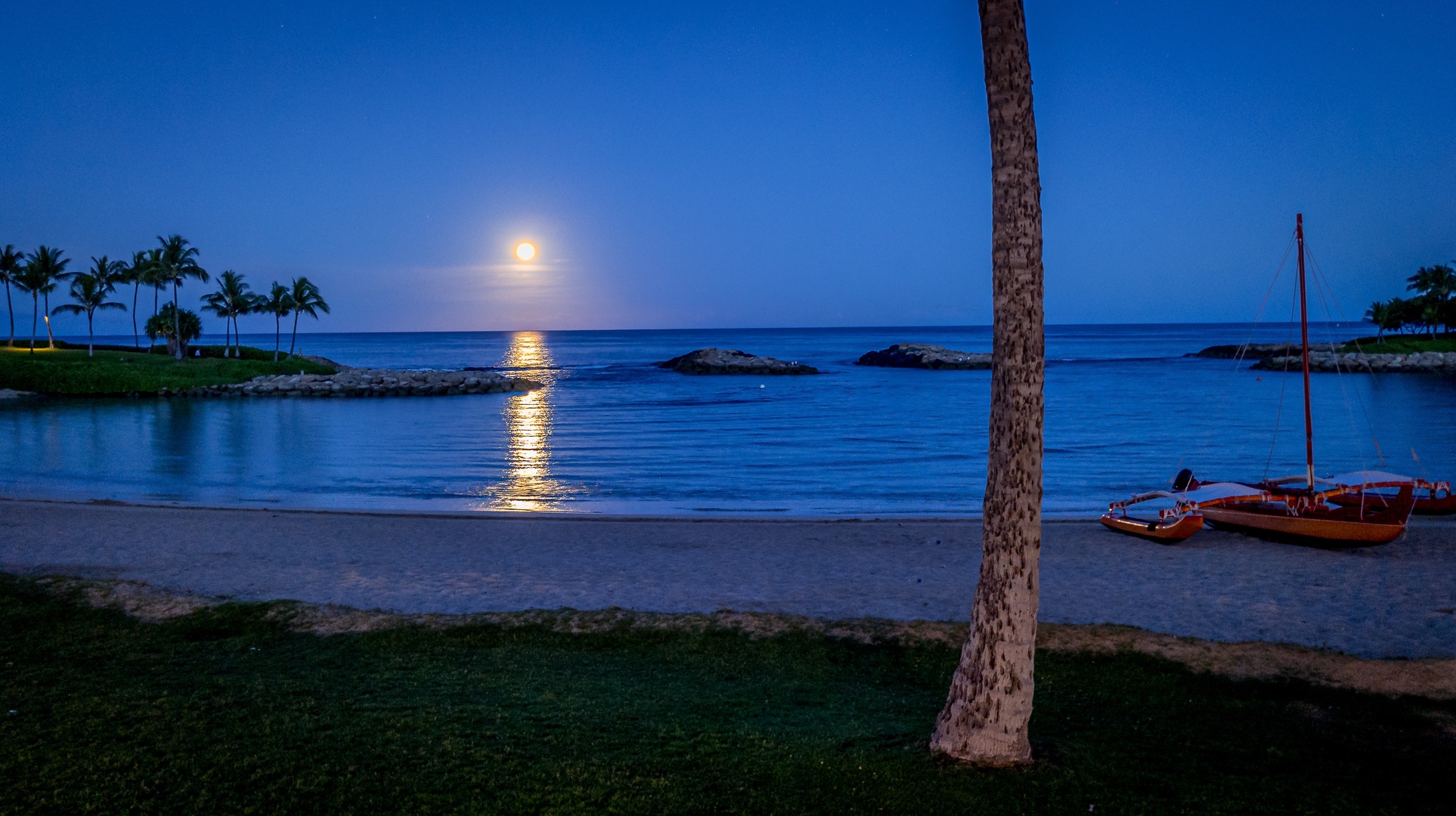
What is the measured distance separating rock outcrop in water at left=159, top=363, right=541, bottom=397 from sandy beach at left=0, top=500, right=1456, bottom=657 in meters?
48.3

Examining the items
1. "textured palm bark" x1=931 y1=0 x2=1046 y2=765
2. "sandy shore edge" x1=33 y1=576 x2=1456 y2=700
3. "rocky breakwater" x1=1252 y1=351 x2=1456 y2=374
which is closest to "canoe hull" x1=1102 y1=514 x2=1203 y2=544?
"sandy shore edge" x1=33 y1=576 x2=1456 y2=700

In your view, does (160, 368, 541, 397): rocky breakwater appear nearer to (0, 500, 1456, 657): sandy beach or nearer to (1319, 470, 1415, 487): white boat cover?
(0, 500, 1456, 657): sandy beach

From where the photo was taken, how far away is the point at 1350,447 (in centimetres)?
3206

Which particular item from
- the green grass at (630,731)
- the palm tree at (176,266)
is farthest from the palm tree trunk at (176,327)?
the green grass at (630,731)

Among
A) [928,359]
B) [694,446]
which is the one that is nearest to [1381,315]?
[928,359]

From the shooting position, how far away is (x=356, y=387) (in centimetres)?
6600

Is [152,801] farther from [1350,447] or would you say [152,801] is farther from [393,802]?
[1350,447]

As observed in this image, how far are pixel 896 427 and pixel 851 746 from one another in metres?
35.8

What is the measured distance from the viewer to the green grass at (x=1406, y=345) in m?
86.0

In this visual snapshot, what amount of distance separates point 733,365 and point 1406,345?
62090 millimetres

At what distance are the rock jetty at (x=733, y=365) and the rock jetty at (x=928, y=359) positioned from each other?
13649 mm

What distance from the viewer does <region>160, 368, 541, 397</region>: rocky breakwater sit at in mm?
64125

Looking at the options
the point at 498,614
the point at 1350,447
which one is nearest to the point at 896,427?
the point at 1350,447

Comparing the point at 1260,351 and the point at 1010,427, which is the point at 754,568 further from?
the point at 1260,351
